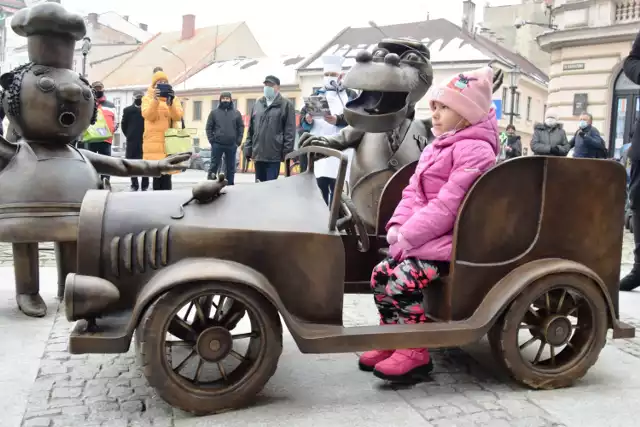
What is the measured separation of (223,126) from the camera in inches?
396

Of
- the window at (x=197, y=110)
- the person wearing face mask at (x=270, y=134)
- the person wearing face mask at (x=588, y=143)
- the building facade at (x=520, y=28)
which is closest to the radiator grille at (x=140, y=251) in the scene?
the person wearing face mask at (x=270, y=134)

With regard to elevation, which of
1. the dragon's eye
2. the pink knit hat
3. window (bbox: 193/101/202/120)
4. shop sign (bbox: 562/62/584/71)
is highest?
shop sign (bbox: 562/62/584/71)

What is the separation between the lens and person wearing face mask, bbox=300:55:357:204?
718cm

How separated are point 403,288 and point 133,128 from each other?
296 inches

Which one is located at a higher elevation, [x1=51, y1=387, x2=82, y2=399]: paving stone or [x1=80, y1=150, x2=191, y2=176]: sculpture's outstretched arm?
[x1=80, y1=150, x2=191, y2=176]: sculpture's outstretched arm

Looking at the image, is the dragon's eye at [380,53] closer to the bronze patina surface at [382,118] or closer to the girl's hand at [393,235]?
the bronze patina surface at [382,118]

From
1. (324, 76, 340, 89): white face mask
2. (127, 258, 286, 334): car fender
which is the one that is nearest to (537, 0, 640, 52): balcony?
(324, 76, 340, 89): white face mask

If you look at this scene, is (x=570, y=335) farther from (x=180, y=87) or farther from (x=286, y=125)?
(x=180, y=87)

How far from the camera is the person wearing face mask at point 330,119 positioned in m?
7.18

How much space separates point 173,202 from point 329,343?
33.7 inches

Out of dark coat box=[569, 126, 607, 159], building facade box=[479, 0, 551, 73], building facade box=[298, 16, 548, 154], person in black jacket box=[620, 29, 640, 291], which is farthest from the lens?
building facade box=[479, 0, 551, 73]

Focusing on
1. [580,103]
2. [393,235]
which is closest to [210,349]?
[393,235]

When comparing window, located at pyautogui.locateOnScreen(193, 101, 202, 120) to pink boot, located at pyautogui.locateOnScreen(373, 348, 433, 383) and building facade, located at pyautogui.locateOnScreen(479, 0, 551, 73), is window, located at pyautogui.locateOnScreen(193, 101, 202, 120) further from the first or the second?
pink boot, located at pyautogui.locateOnScreen(373, 348, 433, 383)

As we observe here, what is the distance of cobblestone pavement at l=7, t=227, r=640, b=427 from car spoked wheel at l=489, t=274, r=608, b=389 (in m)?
0.14
